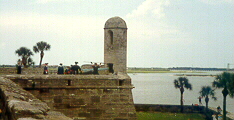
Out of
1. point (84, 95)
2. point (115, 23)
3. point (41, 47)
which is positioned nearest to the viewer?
point (84, 95)

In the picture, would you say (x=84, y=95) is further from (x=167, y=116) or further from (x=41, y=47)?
(x=41, y=47)

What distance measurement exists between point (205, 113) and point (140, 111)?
5.64 m

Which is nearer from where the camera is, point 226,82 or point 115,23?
point 115,23

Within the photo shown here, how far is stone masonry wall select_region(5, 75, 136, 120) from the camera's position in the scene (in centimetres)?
848

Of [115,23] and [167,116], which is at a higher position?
[115,23]

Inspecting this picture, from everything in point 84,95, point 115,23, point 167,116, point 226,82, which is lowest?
point 167,116

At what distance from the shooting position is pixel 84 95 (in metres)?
8.59

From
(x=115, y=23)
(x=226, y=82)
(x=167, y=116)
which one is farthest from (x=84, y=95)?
(x=226, y=82)

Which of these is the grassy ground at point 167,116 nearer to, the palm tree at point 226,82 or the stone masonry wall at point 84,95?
the palm tree at point 226,82

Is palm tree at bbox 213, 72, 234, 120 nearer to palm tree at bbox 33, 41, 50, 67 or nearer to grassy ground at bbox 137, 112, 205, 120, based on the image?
grassy ground at bbox 137, 112, 205, 120

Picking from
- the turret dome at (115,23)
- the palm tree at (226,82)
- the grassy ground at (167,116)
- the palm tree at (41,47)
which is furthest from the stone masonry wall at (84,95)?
the palm tree at (41,47)

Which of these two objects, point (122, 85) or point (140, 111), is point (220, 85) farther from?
point (122, 85)

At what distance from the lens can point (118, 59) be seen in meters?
17.3

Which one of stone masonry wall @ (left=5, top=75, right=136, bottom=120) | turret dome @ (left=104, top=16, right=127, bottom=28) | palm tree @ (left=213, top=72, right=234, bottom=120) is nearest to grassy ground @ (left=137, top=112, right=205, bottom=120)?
palm tree @ (left=213, top=72, right=234, bottom=120)
